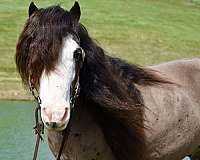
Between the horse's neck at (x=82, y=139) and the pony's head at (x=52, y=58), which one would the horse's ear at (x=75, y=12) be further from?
the horse's neck at (x=82, y=139)

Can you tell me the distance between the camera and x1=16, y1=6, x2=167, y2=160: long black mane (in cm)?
286

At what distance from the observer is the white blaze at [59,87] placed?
265 cm

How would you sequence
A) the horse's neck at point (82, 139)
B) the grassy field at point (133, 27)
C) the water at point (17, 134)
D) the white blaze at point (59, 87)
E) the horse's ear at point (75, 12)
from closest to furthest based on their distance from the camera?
the white blaze at point (59, 87) → the horse's ear at point (75, 12) → the horse's neck at point (82, 139) → the water at point (17, 134) → the grassy field at point (133, 27)

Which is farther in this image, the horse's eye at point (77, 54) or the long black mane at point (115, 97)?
the long black mane at point (115, 97)

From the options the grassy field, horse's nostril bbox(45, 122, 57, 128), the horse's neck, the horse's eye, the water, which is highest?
the horse's eye

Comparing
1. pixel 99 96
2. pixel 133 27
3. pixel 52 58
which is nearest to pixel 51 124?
pixel 52 58

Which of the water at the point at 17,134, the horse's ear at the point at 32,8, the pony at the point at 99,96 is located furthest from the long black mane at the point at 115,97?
the water at the point at 17,134

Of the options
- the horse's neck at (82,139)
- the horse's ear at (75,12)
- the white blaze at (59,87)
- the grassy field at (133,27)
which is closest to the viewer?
the white blaze at (59,87)

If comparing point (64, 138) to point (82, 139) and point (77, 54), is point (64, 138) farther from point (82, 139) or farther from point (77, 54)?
point (77, 54)

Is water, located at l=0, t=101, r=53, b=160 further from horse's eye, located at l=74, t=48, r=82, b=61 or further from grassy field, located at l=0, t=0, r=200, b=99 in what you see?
grassy field, located at l=0, t=0, r=200, b=99

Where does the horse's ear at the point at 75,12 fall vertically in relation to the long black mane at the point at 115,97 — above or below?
above

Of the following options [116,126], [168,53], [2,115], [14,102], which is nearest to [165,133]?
[116,126]

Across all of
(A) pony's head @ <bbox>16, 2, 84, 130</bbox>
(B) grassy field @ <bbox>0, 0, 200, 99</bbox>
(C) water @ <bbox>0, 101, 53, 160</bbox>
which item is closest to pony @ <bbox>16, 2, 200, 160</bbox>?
(A) pony's head @ <bbox>16, 2, 84, 130</bbox>

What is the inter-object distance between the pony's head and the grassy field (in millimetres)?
13959
